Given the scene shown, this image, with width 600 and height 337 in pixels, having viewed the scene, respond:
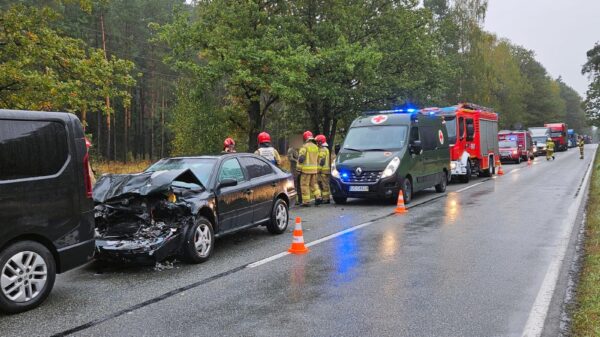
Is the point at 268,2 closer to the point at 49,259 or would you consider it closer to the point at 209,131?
the point at 209,131

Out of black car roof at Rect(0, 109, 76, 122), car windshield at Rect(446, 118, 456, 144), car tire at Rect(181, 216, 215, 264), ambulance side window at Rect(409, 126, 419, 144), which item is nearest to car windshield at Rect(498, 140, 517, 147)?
car windshield at Rect(446, 118, 456, 144)

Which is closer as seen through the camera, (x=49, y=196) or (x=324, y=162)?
(x=49, y=196)

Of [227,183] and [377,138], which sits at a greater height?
[377,138]

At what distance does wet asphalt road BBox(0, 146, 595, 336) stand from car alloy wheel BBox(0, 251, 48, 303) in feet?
0.71

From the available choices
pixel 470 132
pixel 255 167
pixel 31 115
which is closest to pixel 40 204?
pixel 31 115

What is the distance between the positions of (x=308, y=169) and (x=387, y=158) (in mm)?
2001

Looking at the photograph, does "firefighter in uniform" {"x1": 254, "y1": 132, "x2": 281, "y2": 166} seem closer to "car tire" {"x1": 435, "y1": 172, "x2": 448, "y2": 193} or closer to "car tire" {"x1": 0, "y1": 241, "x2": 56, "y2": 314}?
"car tire" {"x1": 435, "y1": 172, "x2": 448, "y2": 193}

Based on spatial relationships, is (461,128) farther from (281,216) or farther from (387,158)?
(281,216)

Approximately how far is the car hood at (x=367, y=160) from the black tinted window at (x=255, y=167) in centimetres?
402

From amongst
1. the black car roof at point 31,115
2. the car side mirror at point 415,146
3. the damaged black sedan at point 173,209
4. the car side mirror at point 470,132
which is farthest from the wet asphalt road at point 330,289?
the car side mirror at point 470,132

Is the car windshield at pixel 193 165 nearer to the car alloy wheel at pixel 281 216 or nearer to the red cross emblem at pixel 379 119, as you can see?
the car alloy wheel at pixel 281 216

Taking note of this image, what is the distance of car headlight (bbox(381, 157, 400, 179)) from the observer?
12.3 metres

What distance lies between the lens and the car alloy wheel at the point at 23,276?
467 cm

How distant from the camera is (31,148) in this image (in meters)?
4.93
